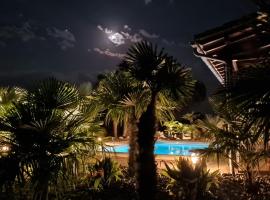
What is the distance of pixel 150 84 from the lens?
7258 mm

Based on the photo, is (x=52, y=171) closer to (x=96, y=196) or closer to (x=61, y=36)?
(x=96, y=196)

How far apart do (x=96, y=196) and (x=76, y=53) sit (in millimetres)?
159150

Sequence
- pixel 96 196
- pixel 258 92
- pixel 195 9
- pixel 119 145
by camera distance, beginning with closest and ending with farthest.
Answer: pixel 258 92
pixel 96 196
pixel 119 145
pixel 195 9

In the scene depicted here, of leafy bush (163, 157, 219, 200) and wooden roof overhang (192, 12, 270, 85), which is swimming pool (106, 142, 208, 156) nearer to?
wooden roof overhang (192, 12, 270, 85)

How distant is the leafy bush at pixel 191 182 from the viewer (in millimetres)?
7352

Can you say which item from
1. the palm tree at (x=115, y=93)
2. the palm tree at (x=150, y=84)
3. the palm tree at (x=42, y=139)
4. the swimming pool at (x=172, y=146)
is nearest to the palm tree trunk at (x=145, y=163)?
the palm tree at (x=150, y=84)

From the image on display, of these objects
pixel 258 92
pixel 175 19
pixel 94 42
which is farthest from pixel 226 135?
pixel 94 42

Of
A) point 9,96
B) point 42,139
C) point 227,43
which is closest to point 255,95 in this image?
point 42,139

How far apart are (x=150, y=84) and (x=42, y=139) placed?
2.45 m

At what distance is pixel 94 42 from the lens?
148125 millimetres

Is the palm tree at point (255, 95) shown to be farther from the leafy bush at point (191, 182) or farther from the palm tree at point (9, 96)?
the palm tree at point (9, 96)

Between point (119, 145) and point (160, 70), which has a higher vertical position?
point (160, 70)

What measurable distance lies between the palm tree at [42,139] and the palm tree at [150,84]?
3.24 feet

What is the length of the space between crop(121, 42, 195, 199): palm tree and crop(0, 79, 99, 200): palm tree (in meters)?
0.99
